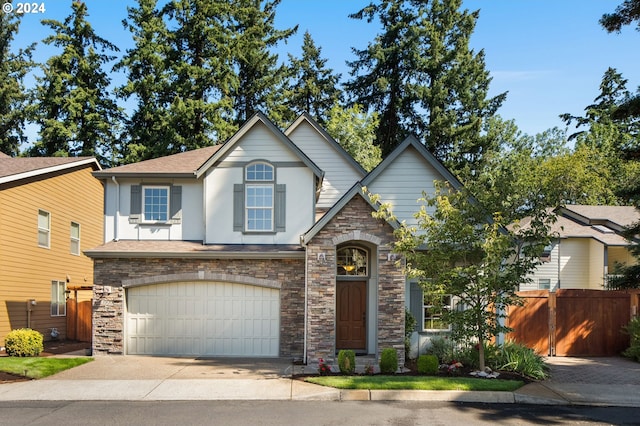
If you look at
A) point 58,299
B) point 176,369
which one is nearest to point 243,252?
point 176,369

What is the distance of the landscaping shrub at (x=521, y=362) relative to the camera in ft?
43.8

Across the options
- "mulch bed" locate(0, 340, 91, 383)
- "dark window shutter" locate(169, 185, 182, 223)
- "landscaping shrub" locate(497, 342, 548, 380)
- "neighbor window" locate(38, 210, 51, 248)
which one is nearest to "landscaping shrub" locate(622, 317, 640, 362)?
"landscaping shrub" locate(497, 342, 548, 380)

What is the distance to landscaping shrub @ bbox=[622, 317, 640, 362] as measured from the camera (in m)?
16.3

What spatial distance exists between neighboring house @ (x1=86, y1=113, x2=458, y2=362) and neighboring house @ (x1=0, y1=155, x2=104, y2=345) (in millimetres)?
3334

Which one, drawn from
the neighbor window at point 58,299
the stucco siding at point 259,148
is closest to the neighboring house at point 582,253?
the stucco siding at point 259,148

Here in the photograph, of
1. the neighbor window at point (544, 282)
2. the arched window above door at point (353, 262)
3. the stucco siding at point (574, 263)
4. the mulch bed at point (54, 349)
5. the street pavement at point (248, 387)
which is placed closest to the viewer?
the street pavement at point (248, 387)

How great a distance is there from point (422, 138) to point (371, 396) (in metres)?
29.7

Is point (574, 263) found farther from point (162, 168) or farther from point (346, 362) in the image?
point (162, 168)

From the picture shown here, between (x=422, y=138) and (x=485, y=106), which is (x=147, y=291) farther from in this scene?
(x=485, y=106)

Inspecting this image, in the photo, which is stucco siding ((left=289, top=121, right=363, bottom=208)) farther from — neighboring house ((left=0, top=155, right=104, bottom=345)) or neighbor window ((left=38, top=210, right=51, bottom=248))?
neighbor window ((left=38, top=210, right=51, bottom=248))

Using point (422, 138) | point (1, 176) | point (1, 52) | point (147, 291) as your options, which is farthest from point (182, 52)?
point (147, 291)

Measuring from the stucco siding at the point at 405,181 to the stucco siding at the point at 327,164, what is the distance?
110 inches

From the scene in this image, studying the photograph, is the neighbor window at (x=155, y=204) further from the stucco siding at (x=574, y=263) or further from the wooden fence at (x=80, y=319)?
the stucco siding at (x=574, y=263)

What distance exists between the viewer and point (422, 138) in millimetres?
39062
